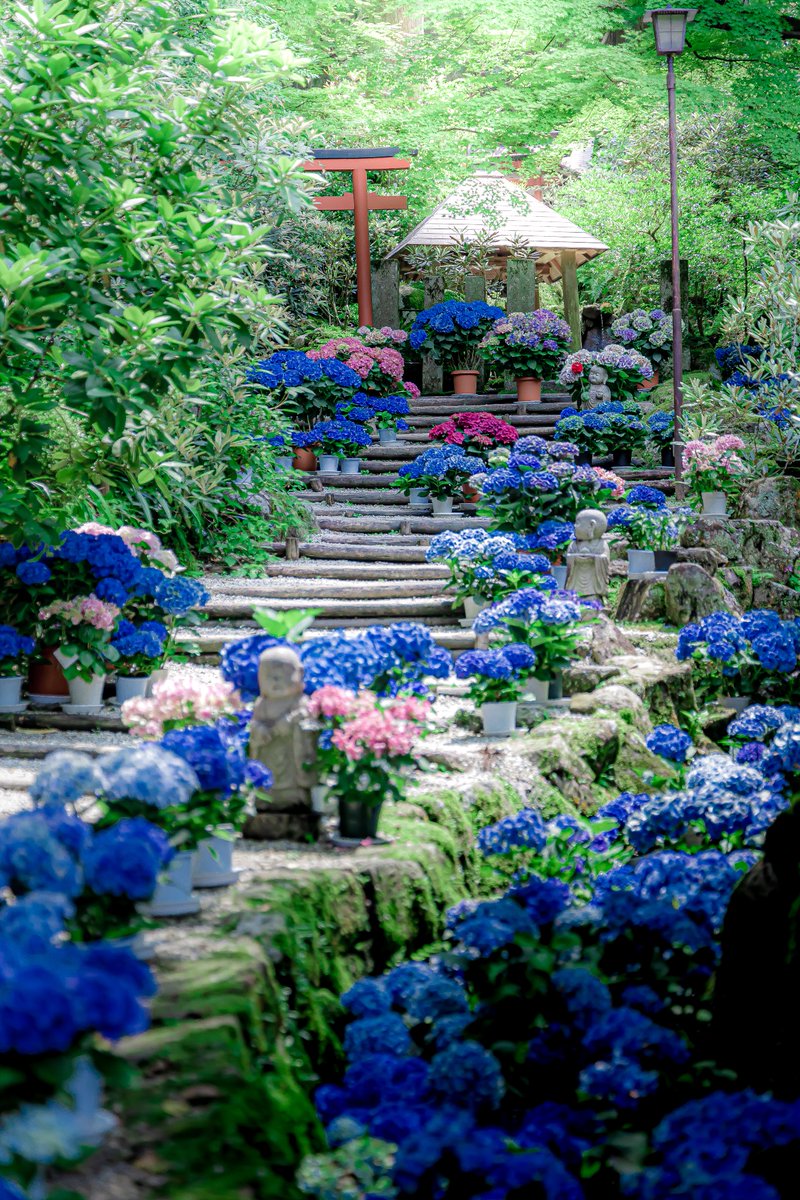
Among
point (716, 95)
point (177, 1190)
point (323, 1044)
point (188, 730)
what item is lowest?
point (323, 1044)

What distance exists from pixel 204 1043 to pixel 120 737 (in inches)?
119

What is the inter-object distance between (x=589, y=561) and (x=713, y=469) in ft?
7.14

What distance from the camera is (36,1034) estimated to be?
191 cm

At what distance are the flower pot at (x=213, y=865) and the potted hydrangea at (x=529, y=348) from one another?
958 cm

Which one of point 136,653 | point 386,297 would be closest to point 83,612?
point 136,653

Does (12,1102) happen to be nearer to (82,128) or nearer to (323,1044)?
(323,1044)

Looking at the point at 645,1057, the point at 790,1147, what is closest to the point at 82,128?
the point at 645,1057

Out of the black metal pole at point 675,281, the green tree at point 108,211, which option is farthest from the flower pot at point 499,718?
the black metal pole at point 675,281

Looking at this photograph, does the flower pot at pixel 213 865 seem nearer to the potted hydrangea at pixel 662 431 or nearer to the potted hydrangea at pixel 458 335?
the potted hydrangea at pixel 662 431

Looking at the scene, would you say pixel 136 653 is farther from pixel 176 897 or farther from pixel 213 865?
pixel 176 897

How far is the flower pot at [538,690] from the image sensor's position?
5871mm

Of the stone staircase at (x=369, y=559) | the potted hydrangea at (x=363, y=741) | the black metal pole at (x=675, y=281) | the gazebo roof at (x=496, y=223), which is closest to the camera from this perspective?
the potted hydrangea at (x=363, y=741)

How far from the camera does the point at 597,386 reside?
1180cm

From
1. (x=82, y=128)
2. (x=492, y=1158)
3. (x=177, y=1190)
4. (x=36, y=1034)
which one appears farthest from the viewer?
(x=82, y=128)
